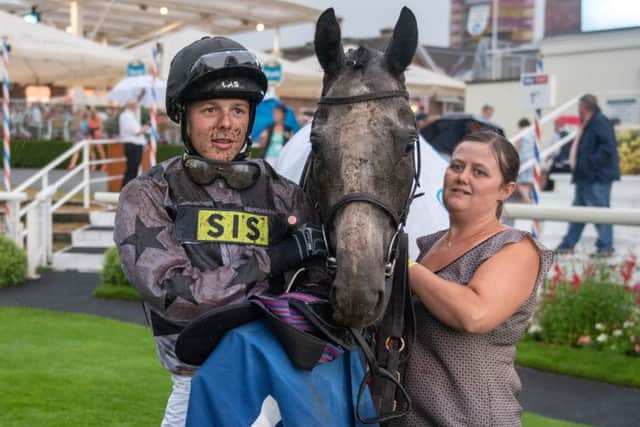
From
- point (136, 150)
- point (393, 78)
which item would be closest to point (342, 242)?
point (393, 78)

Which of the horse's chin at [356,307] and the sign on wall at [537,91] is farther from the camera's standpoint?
the sign on wall at [537,91]

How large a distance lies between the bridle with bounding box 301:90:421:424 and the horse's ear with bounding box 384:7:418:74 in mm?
79

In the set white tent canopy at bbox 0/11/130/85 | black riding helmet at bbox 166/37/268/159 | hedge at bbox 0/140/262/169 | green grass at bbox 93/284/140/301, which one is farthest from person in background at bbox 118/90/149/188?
black riding helmet at bbox 166/37/268/159

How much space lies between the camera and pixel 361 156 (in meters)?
1.92

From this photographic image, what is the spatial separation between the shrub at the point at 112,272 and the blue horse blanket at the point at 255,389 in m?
7.90

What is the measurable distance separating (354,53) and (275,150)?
7584 millimetres

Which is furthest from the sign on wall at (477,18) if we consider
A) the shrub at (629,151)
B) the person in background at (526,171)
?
the person in background at (526,171)

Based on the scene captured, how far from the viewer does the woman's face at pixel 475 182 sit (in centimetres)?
235

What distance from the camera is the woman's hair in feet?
7.77

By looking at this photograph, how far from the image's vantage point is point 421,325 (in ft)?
7.63

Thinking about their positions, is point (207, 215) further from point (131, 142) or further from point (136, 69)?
point (136, 69)

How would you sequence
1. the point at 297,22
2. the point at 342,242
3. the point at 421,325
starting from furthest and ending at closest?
the point at 297,22
the point at 421,325
the point at 342,242

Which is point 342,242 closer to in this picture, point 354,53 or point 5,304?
point 354,53

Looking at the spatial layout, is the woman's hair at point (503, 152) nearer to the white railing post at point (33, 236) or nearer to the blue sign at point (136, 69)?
the white railing post at point (33, 236)
